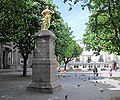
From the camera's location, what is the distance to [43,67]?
33.8 ft

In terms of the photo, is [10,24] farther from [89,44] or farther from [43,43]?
[89,44]

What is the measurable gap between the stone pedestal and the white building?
67568mm

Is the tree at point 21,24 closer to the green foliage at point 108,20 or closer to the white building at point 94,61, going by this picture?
the green foliage at point 108,20

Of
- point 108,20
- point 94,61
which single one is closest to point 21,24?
point 108,20

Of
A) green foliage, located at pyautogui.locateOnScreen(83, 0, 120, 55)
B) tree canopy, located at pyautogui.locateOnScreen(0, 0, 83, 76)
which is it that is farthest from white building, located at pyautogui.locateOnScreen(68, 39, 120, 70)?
green foliage, located at pyautogui.locateOnScreen(83, 0, 120, 55)

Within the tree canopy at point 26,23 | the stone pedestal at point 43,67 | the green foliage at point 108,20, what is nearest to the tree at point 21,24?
the tree canopy at point 26,23

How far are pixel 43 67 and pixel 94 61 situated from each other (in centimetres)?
7049

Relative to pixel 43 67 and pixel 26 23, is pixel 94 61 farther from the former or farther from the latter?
pixel 43 67

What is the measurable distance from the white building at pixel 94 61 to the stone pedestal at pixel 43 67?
67.6 metres

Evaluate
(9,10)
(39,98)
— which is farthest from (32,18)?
(39,98)

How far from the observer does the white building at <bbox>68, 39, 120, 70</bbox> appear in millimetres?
76562

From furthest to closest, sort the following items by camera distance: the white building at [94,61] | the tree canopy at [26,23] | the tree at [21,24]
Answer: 1. the white building at [94,61]
2. the tree canopy at [26,23]
3. the tree at [21,24]

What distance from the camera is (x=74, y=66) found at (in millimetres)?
80812

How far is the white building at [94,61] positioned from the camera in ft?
251
